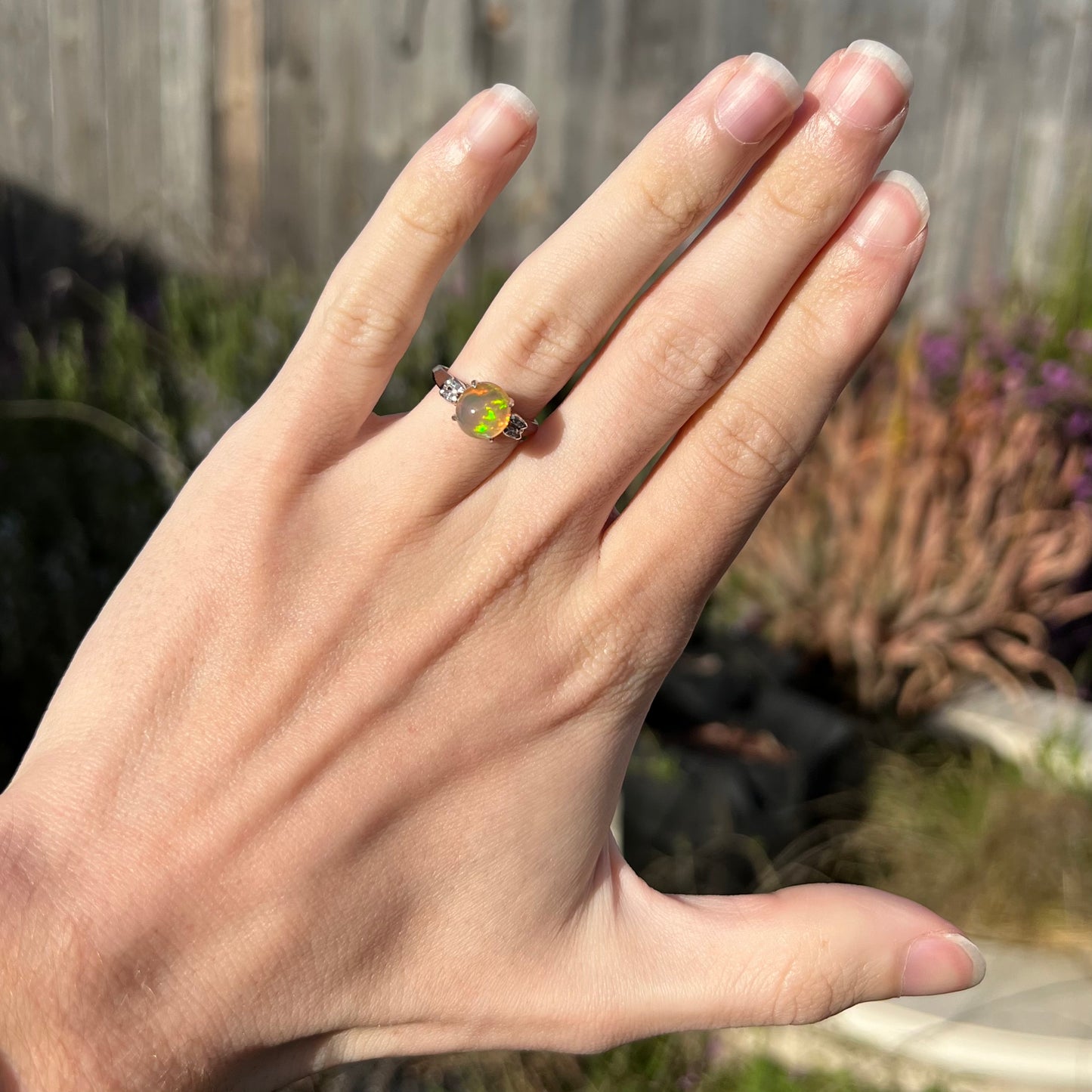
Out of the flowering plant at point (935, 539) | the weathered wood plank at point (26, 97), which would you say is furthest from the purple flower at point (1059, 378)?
the weathered wood plank at point (26, 97)

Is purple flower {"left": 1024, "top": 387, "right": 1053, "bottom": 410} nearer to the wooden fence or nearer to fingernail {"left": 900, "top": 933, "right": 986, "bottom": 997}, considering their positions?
the wooden fence

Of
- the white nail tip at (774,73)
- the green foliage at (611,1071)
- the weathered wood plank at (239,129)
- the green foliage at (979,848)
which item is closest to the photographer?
the white nail tip at (774,73)

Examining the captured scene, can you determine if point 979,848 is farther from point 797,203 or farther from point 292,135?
point 292,135

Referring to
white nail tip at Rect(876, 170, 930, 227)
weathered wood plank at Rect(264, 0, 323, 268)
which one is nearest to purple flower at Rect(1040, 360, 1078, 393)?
white nail tip at Rect(876, 170, 930, 227)

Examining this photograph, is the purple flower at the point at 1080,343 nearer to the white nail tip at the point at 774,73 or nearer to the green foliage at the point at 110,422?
the green foliage at the point at 110,422

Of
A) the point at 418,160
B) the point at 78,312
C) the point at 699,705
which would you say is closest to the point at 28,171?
the point at 78,312

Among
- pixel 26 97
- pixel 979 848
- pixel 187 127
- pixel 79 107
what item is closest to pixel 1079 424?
pixel 979 848
